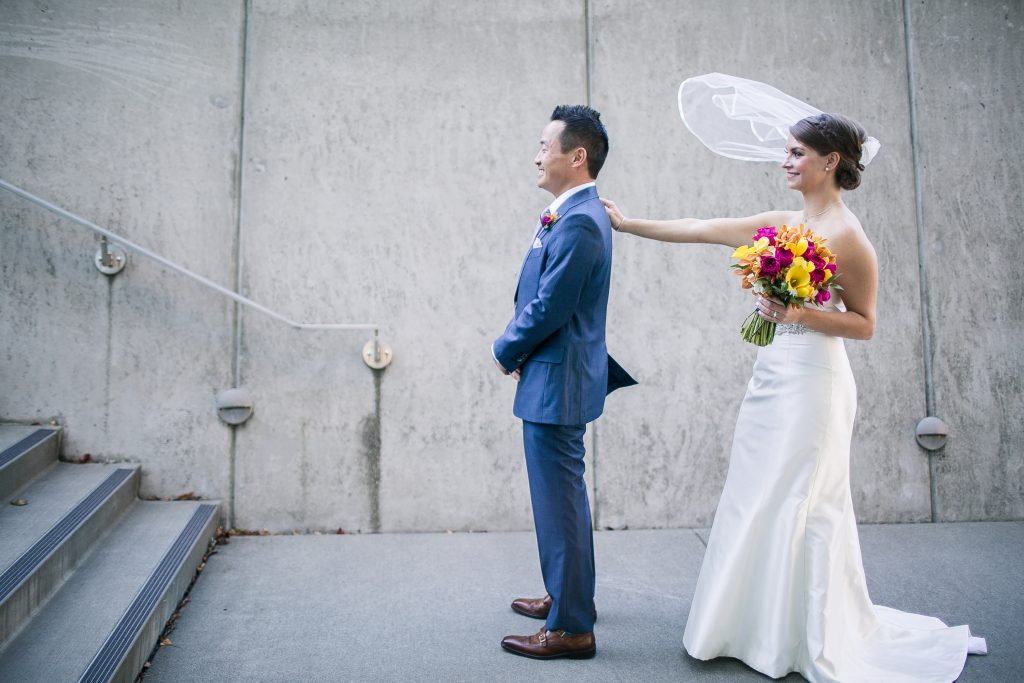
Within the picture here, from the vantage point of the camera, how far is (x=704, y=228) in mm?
3041

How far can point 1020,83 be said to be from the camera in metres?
4.46

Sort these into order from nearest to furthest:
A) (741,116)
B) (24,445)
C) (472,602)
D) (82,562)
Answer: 1. (741,116)
2. (82,562)
3. (472,602)
4. (24,445)

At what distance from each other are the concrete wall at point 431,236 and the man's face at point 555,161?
4.86 ft

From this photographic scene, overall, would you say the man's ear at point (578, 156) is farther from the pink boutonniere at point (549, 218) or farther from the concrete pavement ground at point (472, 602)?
the concrete pavement ground at point (472, 602)

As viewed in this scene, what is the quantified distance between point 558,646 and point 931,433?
9.47 feet

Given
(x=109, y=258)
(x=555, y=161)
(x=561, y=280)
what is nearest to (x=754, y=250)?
(x=561, y=280)

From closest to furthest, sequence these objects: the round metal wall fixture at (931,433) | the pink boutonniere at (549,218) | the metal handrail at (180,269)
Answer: the pink boutonniere at (549,218)
the metal handrail at (180,269)
the round metal wall fixture at (931,433)

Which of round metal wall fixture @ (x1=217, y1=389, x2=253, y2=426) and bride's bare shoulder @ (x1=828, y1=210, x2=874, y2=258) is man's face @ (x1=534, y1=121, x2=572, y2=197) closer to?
bride's bare shoulder @ (x1=828, y1=210, x2=874, y2=258)

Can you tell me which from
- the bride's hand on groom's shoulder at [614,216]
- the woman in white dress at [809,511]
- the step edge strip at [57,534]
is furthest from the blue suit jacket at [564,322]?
the step edge strip at [57,534]

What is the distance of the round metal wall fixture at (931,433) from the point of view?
4297 millimetres

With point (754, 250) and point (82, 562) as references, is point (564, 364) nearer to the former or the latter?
point (754, 250)

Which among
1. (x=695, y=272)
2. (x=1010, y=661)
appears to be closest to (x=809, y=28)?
(x=695, y=272)

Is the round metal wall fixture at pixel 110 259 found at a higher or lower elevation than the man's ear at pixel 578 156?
lower

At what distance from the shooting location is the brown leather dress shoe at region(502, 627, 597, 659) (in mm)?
2652
